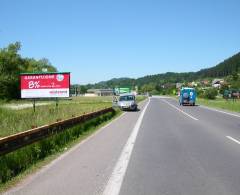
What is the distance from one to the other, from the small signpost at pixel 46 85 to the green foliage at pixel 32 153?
1639 cm

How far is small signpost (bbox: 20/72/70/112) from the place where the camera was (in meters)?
33.0

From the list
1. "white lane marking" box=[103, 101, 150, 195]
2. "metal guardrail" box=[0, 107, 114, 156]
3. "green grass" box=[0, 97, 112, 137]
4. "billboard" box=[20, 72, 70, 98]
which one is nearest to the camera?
"white lane marking" box=[103, 101, 150, 195]

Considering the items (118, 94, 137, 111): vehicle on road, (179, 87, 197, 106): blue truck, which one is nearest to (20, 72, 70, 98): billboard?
(118, 94, 137, 111): vehicle on road

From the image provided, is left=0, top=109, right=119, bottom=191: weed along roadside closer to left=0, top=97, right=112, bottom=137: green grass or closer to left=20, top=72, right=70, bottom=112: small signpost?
left=0, top=97, right=112, bottom=137: green grass

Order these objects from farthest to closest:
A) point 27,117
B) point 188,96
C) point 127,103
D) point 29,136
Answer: point 188,96 < point 127,103 < point 27,117 < point 29,136

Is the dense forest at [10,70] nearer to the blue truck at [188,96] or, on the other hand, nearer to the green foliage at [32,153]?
the blue truck at [188,96]

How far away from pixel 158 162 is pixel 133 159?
0.78 metres

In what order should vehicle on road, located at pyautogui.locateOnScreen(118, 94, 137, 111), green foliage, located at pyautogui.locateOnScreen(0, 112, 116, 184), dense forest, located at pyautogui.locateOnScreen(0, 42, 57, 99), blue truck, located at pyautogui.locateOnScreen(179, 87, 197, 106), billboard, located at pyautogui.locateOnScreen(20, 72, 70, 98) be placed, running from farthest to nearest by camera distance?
dense forest, located at pyautogui.locateOnScreen(0, 42, 57, 99), blue truck, located at pyautogui.locateOnScreen(179, 87, 197, 106), vehicle on road, located at pyautogui.locateOnScreen(118, 94, 137, 111), billboard, located at pyautogui.locateOnScreen(20, 72, 70, 98), green foliage, located at pyautogui.locateOnScreen(0, 112, 116, 184)

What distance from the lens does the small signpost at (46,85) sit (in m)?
33.0

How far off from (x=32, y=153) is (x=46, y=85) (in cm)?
2292

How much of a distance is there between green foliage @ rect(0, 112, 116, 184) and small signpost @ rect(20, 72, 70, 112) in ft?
53.8

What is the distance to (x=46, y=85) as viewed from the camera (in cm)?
3334

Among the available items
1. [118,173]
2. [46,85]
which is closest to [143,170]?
[118,173]

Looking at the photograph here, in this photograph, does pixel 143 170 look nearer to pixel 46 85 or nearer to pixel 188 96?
pixel 46 85
